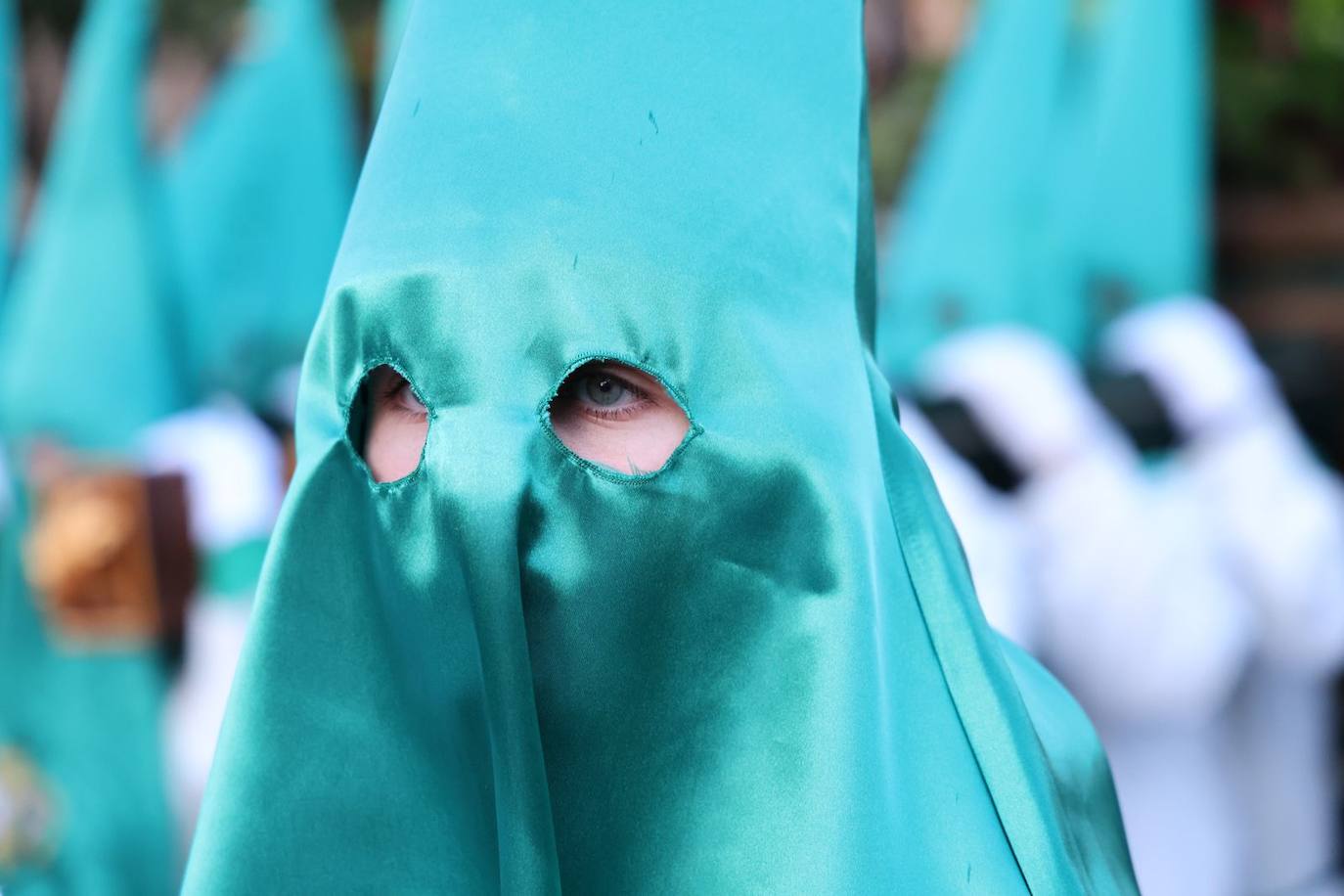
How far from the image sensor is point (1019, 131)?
359 cm

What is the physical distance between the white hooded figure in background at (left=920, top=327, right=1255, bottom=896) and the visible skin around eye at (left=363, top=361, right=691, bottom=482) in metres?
1.83

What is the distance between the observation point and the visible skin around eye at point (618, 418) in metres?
1.36

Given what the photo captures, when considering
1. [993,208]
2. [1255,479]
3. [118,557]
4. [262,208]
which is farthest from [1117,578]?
[262,208]

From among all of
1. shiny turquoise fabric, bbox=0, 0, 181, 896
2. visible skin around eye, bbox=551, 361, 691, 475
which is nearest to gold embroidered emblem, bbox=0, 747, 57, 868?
shiny turquoise fabric, bbox=0, 0, 181, 896

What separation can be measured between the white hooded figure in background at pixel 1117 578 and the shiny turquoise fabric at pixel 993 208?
309 mm

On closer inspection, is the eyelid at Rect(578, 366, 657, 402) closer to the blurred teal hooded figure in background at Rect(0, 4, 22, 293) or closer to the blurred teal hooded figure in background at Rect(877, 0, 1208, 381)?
the blurred teal hooded figure in background at Rect(877, 0, 1208, 381)

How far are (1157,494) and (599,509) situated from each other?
81.8 inches

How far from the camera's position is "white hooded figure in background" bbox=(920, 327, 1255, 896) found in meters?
3.03

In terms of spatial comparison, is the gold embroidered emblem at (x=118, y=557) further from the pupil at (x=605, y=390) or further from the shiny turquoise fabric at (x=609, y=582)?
the pupil at (x=605, y=390)

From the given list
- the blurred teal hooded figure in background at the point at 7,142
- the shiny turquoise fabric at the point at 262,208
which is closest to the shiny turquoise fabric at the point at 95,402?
the shiny turquoise fabric at the point at 262,208

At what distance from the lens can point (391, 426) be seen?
142 cm

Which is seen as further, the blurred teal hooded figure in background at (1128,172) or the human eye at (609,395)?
the blurred teal hooded figure in background at (1128,172)

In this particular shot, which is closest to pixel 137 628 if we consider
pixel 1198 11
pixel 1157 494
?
pixel 1157 494

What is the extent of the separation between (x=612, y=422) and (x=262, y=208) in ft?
9.93
